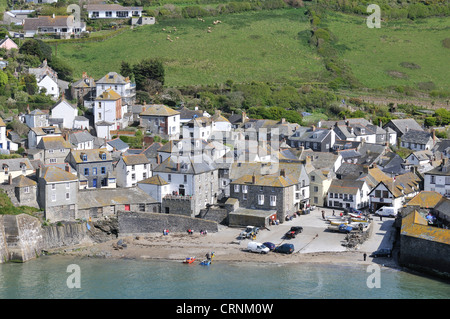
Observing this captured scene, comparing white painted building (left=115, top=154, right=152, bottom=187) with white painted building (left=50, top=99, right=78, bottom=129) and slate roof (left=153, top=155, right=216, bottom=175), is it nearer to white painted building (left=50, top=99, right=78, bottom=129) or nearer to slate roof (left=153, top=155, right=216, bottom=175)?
slate roof (left=153, top=155, right=216, bottom=175)

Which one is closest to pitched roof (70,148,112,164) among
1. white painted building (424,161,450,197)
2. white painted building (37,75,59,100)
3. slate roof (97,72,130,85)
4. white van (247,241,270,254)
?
white van (247,241,270,254)

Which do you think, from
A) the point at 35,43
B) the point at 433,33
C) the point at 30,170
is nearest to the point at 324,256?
the point at 30,170

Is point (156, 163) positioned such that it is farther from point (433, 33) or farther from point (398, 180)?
point (433, 33)

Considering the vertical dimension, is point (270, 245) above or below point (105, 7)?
below

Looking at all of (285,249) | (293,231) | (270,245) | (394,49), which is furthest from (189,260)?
(394,49)

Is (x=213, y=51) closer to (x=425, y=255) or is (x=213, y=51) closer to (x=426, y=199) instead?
(x=426, y=199)
